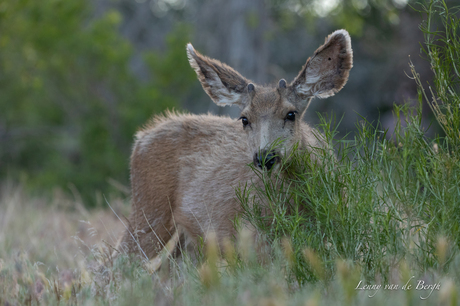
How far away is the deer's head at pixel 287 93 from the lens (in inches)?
177

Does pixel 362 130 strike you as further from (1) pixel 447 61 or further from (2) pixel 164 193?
(2) pixel 164 193

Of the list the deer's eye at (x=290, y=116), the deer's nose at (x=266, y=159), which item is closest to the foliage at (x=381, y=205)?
the deer's nose at (x=266, y=159)

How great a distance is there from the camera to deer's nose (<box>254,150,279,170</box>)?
4.13 m

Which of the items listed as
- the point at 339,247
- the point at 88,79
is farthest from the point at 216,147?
the point at 88,79

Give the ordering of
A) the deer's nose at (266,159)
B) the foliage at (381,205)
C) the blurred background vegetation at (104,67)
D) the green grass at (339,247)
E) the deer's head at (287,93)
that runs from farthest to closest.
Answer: the blurred background vegetation at (104,67), the deer's head at (287,93), the deer's nose at (266,159), the foliage at (381,205), the green grass at (339,247)

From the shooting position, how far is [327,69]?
186 inches

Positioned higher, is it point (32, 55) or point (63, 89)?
point (32, 55)

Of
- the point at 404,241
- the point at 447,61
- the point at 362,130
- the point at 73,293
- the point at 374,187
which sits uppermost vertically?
the point at 447,61

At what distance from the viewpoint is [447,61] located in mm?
4082

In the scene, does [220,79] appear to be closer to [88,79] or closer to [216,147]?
[216,147]

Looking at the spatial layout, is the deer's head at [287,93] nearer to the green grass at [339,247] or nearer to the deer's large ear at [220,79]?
the deer's large ear at [220,79]

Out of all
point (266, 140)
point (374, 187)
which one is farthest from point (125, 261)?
point (374, 187)

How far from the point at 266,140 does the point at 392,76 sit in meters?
12.0

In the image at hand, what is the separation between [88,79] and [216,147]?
7464mm
